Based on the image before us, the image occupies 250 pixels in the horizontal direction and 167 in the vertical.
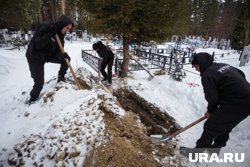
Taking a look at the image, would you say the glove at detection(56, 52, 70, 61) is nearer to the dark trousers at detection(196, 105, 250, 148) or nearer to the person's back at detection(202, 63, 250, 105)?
the person's back at detection(202, 63, 250, 105)

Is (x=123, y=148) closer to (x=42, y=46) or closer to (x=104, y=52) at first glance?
(x=42, y=46)

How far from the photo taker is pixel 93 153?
250cm

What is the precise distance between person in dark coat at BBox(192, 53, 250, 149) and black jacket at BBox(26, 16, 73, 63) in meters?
2.91

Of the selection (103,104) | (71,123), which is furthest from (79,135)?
(103,104)

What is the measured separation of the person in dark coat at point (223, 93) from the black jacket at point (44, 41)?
291cm

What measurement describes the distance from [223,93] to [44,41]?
3482mm

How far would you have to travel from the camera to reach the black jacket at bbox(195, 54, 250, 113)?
8.67ft

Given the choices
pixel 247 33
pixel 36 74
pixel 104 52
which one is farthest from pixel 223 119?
pixel 247 33

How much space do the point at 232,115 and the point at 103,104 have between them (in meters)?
2.23

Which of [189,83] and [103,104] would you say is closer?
[103,104]

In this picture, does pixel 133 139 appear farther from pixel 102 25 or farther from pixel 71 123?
pixel 102 25

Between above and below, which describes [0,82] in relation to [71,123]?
below

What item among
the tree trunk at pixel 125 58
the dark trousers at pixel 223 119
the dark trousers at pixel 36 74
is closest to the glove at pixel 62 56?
the dark trousers at pixel 36 74

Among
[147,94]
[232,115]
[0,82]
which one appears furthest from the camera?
[0,82]
